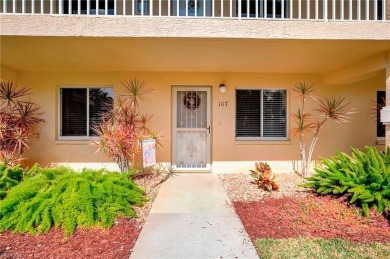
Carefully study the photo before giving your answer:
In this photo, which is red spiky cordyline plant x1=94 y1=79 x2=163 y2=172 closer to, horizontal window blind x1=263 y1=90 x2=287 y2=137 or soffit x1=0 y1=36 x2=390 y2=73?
soffit x1=0 y1=36 x2=390 y2=73

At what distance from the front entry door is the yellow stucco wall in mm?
243

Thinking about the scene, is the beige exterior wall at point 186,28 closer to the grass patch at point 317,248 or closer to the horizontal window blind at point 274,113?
the horizontal window blind at point 274,113

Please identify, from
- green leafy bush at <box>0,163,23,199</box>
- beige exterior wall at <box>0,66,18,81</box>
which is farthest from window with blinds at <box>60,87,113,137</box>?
green leafy bush at <box>0,163,23,199</box>

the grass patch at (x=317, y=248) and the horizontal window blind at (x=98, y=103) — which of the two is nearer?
the grass patch at (x=317, y=248)

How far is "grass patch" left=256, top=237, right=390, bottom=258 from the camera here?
10.5ft

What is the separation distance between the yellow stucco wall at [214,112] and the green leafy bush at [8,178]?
2.11m

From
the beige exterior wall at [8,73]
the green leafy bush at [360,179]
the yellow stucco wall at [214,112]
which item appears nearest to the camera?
the green leafy bush at [360,179]

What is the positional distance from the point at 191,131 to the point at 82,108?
11.5ft

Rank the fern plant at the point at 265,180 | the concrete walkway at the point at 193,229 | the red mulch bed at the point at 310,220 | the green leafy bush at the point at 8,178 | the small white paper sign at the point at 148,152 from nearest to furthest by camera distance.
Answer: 1. the concrete walkway at the point at 193,229
2. the red mulch bed at the point at 310,220
3. the green leafy bush at the point at 8,178
4. the fern plant at the point at 265,180
5. the small white paper sign at the point at 148,152

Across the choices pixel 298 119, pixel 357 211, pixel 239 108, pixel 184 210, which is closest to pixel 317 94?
pixel 298 119

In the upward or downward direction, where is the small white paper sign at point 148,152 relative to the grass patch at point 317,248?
upward

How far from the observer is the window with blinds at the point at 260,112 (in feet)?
24.9

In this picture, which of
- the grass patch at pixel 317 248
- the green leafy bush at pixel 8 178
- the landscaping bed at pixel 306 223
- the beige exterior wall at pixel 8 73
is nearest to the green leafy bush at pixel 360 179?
the landscaping bed at pixel 306 223

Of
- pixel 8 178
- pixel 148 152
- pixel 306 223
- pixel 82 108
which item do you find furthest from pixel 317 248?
pixel 82 108
